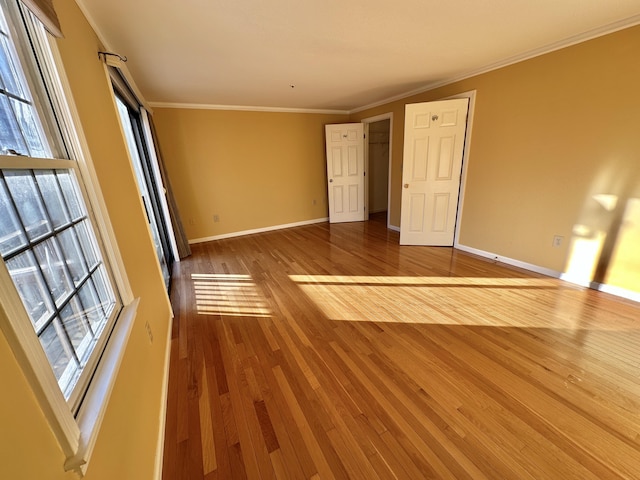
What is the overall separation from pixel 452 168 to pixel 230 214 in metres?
3.87

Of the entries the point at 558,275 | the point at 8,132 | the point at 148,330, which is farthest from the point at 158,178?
the point at 558,275

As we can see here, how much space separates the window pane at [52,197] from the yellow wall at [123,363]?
321 mm

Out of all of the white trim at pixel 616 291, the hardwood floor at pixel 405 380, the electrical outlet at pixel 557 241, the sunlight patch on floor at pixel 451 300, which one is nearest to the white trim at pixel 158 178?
the hardwood floor at pixel 405 380

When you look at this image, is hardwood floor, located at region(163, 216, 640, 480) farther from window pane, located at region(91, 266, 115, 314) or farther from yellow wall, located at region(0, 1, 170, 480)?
window pane, located at region(91, 266, 115, 314)

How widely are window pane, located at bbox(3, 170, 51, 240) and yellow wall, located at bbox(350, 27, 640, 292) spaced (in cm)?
389

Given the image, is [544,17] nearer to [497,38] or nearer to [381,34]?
[497,38]

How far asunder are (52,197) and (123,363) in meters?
0.68

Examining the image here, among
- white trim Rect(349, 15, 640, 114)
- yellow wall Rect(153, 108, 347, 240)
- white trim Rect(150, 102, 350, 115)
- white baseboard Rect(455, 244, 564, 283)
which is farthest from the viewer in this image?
yellow wall Rect(153, 108, 347, 240)

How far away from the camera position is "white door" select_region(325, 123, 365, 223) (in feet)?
16.8

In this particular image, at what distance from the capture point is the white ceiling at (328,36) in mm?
1684

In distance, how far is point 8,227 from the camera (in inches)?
25.6

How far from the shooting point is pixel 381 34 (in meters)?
2.06

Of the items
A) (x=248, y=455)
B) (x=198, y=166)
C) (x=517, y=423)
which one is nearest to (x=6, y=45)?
(x=248, y=455)

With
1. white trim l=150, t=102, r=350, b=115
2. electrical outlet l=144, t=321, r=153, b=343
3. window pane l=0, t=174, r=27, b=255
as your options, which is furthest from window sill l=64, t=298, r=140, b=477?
white trim l=150, t=102, r=350, b=115
